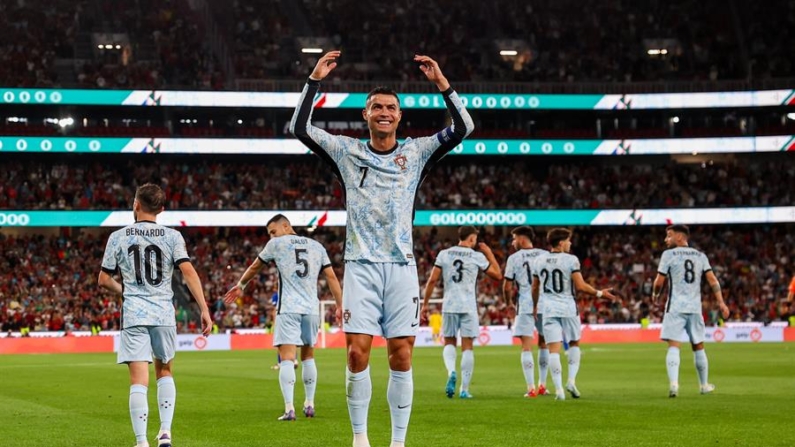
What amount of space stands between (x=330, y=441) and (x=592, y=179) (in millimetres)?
53144

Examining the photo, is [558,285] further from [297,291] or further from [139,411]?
[139,411]

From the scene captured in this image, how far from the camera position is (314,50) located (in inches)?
2525

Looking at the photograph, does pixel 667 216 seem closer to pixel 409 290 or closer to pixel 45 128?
pixel 45 128

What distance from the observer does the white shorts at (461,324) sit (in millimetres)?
17797

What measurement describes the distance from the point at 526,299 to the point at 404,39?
1881 inches

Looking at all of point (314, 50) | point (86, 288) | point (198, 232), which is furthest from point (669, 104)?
point (86, 288)

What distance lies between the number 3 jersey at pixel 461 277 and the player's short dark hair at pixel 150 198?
8.36m

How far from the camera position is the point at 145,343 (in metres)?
9.97

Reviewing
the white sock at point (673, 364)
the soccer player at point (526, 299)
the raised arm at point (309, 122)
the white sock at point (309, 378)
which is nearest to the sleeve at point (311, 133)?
the raised arm at point (309, 122)

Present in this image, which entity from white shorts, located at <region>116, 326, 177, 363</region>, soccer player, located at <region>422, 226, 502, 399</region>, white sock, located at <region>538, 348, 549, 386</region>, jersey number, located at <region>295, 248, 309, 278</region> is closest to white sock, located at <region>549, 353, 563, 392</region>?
white sock, located at <region>538, 348, 549, 386</region>

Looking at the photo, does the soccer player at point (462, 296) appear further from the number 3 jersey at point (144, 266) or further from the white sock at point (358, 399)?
the white sock at point (358, 399)

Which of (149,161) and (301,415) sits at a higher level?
(149,161)

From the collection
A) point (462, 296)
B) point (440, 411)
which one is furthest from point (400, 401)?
point (462, 296)

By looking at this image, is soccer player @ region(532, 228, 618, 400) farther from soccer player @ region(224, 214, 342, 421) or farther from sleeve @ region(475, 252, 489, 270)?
soccer player @ region(224, 214, 342, 421)
